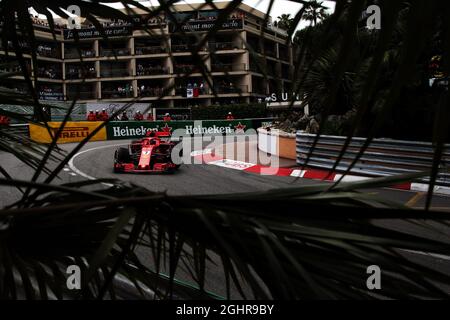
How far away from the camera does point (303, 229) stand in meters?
0.78

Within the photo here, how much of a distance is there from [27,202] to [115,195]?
0.22 metres

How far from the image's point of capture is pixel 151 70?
44625 millimetres

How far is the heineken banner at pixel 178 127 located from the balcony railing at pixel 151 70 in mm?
19801

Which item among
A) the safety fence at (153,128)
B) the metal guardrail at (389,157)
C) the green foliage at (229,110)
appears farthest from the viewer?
the green foliage at (229,110)

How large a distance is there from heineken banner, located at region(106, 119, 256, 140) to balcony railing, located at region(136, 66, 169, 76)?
19801 mm

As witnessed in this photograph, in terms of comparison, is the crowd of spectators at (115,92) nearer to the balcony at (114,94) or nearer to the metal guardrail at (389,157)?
the balcony at (114,94)

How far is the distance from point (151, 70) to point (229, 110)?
13.0 meters

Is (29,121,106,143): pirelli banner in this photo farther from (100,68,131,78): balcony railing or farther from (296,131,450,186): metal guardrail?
(100,68,131,78): balcony railing

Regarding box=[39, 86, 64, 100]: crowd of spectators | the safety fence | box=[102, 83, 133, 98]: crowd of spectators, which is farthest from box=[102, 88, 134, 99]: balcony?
the safety fence

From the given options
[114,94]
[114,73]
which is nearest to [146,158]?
[114,94]

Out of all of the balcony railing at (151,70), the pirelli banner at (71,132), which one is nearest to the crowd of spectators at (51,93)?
the balcony railing at (151,70)

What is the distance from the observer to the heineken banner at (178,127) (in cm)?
2530

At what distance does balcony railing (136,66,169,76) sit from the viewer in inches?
1752
